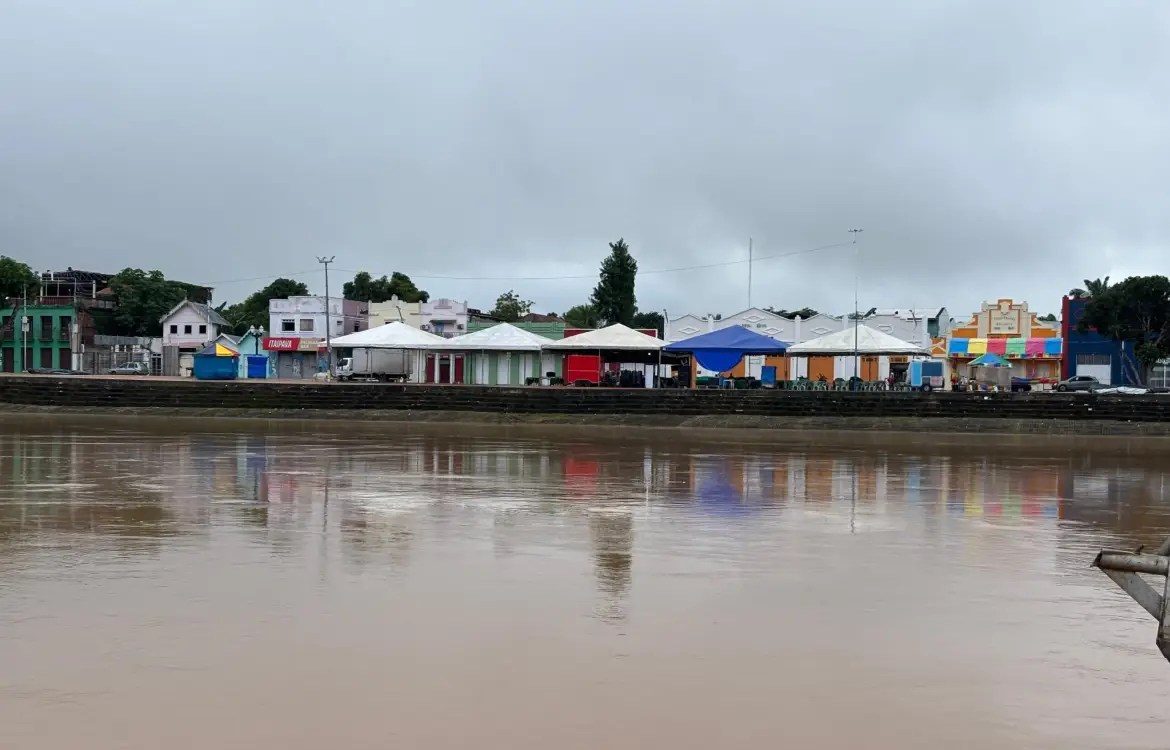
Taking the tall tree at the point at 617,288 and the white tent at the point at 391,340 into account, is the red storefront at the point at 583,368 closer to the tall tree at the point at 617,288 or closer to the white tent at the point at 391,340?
the white tent at the point at 391,340

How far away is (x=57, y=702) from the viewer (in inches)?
230

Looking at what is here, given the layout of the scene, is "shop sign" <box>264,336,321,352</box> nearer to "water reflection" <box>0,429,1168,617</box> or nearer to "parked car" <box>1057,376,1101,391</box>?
"parked car" <box>1057,376,1101,391</box>

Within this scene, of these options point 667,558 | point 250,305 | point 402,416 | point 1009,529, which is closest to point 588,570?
point 667,558

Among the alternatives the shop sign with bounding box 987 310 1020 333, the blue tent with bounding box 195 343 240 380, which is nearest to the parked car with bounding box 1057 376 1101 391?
the shop sign with bounding box 987 310 1020 333

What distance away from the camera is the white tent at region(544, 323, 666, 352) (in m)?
37.2

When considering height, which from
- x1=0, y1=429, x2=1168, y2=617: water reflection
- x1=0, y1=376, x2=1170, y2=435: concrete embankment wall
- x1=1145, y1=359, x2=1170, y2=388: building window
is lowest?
x1=0, y1=429, x2=1168, y2=617: water reflection

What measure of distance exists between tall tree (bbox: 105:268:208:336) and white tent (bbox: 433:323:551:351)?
145 ft

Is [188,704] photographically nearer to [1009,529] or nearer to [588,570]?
[588,570]

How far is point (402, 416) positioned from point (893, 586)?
81.6 ft

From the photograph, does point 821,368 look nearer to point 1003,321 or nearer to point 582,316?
point 1003,321

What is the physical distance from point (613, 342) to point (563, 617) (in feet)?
98.1

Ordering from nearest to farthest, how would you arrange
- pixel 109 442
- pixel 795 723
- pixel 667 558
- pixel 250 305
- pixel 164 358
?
pixel 795 723, pixel 667 558, pixel 109 442, pixel 164 358, pixel 250 305

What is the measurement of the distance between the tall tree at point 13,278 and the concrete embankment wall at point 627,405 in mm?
45869

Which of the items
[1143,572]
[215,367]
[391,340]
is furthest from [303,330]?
[1143,572]
